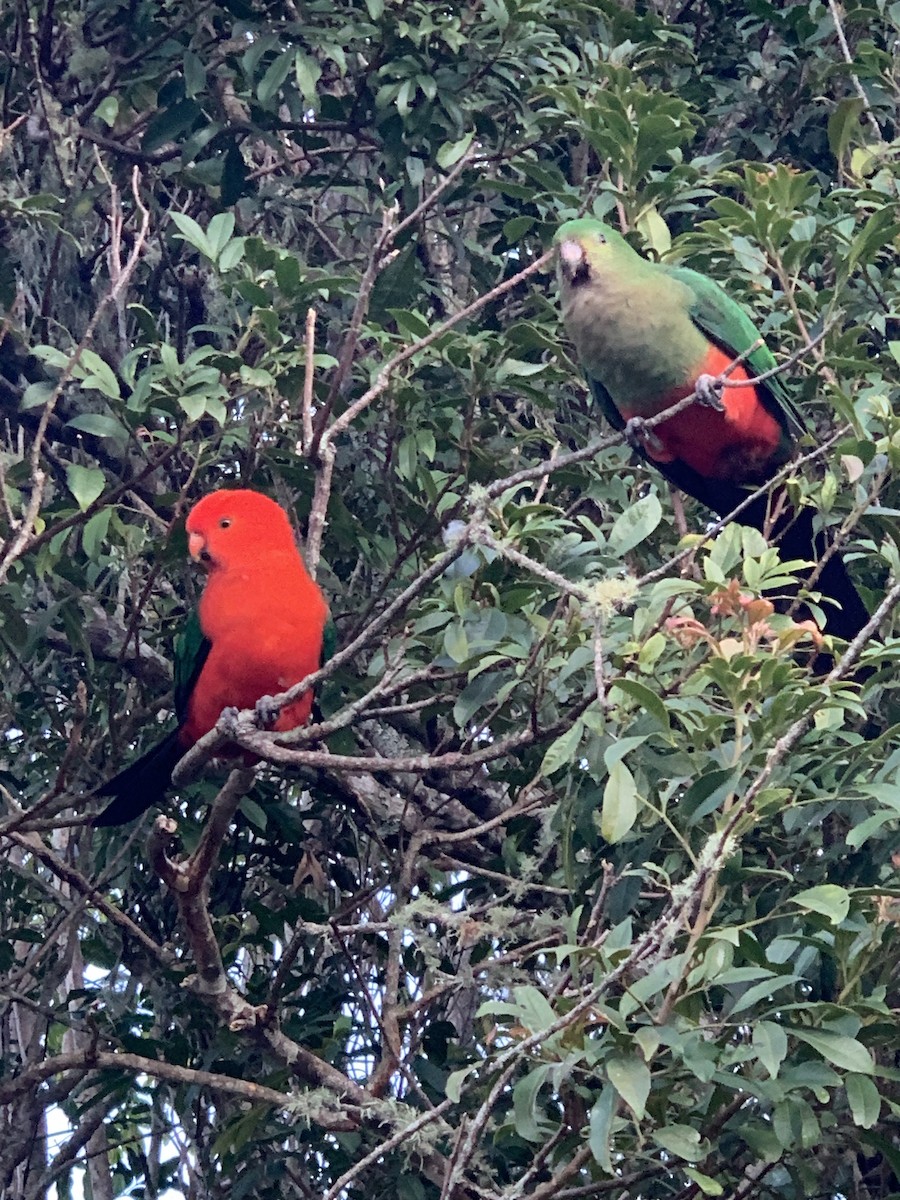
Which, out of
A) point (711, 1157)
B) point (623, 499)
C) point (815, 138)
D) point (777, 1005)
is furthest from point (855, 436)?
point (815, 138)

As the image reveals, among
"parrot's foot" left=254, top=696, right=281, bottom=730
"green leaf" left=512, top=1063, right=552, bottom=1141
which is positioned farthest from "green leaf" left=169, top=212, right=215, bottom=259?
"green leaf" left=512, top=1063, right=552, bottom=1141

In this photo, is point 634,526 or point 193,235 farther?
point 193,235

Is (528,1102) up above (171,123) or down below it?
below

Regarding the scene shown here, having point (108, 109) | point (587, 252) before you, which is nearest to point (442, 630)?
point (587, 252)

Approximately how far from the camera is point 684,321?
442 cm

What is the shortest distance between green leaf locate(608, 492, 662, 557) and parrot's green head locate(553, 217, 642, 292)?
3.64 feet

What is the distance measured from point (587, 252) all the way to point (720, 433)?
2.14 ft

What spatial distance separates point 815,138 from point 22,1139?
335 centimetres

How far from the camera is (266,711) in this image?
311 cm

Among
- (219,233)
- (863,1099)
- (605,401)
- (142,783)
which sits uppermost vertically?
(219,233)

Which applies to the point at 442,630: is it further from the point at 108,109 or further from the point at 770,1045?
the point at 108,109

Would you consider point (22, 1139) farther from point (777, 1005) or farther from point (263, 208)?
point (263, 208)

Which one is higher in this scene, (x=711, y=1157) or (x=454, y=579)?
(x=454, y=579)

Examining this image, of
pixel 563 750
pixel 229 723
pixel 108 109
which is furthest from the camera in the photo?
pixel 108 109
